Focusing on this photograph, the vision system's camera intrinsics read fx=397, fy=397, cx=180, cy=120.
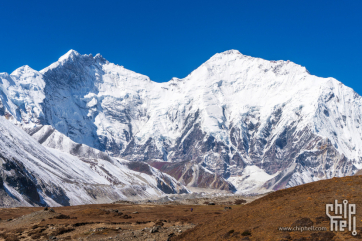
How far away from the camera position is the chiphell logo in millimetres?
23719

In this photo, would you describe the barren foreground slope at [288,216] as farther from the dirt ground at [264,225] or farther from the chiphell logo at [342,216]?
the chiphell logo at [342,216]

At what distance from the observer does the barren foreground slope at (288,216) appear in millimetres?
24702

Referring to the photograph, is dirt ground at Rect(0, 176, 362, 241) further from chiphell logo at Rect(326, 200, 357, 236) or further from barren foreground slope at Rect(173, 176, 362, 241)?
chiphell logo at Rect(326, 200, 357, 236)

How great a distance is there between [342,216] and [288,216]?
382 centimetres

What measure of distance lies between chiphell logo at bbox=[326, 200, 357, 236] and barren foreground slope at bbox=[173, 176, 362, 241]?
29 cm

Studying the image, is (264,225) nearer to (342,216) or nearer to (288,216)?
(288,216)

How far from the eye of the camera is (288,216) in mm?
27562

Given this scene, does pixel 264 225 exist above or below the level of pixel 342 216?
below

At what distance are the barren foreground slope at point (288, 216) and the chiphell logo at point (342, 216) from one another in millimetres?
290

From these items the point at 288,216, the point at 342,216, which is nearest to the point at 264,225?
the point at 288,216

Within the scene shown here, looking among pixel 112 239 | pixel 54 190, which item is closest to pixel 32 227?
pixel 112 239

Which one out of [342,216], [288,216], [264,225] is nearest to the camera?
[342,216]

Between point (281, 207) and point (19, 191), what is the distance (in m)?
129

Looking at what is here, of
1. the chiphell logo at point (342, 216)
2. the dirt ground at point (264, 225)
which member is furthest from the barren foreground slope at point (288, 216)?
the chiphell logo at point (342, 216)
